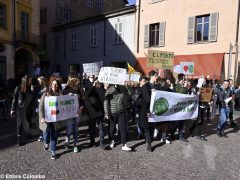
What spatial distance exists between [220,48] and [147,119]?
10.6m

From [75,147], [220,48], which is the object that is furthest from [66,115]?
[220,48]

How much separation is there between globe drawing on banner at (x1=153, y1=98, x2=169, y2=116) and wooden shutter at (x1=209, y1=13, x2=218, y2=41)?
10.1m

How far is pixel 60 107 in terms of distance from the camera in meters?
6.09

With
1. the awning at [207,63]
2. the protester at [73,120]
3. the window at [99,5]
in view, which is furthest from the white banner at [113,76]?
the window at [99,5]

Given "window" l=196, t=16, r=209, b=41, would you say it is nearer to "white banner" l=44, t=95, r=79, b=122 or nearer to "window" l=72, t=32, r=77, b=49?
"white banner" l=44, t=95, r=79, b=122

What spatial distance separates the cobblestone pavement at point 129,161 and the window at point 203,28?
980 cm

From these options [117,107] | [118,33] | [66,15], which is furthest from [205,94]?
[66,15]

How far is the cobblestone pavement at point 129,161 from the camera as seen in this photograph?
5062mm

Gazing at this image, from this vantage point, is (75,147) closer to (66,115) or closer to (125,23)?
(66,115)

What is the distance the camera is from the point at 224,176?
5113 mm

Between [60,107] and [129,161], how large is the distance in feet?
5.98

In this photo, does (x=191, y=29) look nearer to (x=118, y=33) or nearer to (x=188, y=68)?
(x=188, y=68)

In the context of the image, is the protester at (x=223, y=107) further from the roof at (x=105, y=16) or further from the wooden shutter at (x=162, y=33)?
the roof at (x=105, y=16)

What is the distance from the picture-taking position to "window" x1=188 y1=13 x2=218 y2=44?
1583 cm
